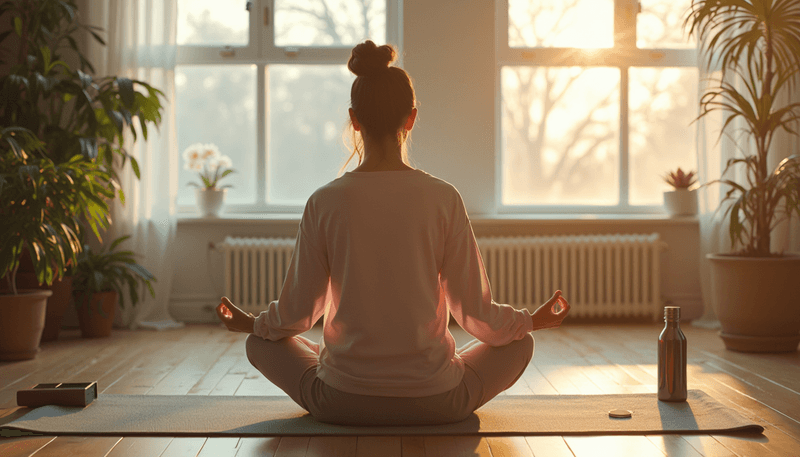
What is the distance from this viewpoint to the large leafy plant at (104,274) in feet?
12.3

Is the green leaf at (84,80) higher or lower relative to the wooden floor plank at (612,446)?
higher

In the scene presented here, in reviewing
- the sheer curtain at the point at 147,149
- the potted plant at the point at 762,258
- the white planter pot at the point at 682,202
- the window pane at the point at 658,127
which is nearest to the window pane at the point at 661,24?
the window pane at the point at 658,127

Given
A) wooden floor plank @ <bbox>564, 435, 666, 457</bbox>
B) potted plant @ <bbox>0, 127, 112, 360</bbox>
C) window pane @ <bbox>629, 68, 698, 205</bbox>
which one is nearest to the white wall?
window pane @ <bbox>629, 68, 698, 205</bbox>

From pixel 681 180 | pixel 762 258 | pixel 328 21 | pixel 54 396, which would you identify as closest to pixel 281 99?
pixel 328 21

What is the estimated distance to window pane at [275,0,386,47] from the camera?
177 inches

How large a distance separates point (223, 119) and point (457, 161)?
1.46 metres

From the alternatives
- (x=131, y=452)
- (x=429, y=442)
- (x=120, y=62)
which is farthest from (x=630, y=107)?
(x=131, y=452)

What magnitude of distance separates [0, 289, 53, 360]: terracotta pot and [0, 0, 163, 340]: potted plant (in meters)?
0.25

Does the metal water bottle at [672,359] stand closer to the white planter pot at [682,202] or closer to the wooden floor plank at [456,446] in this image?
the wooden floor plank at [456,446]

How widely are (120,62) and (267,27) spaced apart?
0.89m

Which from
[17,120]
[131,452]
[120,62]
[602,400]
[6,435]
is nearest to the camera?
[131,452]

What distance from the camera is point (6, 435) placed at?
1869 mm

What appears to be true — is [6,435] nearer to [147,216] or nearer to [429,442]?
[429,442]

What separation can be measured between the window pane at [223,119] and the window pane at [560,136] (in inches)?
61.5
